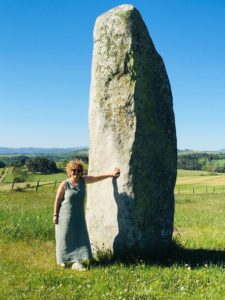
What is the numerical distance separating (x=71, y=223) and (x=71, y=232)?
19 centimetres

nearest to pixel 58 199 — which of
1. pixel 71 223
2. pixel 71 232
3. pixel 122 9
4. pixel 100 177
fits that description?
pixel 71 223

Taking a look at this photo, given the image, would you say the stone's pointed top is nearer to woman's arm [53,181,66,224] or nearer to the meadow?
woman's arm [53,181,66,224]

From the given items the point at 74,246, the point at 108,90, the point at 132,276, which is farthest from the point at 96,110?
the point at 132,276

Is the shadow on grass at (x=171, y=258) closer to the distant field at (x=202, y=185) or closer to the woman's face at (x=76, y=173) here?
the woman's face at (x=76, y=173)

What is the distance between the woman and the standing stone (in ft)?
2.07

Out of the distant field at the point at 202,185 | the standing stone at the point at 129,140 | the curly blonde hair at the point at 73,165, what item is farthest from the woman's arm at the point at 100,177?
the distant field at the point at 202,185

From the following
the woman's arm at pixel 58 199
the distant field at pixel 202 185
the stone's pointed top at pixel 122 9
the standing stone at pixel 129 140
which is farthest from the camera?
the distant field at pixel 202 185

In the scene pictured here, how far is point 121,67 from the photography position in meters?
10.5

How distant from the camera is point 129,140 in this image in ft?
33.7

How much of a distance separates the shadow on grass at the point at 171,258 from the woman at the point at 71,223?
431mm

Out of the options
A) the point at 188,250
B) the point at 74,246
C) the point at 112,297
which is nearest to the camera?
the point at 112,297

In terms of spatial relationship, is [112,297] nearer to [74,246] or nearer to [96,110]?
[74,246]

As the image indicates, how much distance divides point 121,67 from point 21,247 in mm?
5113

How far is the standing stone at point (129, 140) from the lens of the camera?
1031cm
